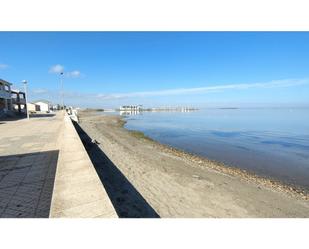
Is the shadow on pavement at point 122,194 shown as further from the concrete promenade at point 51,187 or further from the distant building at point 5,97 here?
the distant building at point 5,97

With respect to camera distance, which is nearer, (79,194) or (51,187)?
(79,194)

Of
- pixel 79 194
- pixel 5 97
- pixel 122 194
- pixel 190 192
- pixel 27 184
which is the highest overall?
pixel 5 97

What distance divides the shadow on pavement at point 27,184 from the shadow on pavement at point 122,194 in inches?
65.0

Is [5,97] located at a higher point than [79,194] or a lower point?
higher

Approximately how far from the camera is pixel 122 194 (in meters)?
5.64

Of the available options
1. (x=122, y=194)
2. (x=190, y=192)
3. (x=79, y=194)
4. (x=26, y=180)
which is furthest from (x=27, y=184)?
(x=190, y=192)

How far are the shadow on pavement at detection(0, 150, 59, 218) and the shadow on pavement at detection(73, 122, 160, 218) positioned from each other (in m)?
1.65

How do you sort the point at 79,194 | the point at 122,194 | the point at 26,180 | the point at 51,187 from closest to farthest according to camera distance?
the point at 79,194 < the point at 51,187 < the point at 26,180 < the point at 122,194

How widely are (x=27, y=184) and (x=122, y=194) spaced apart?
8.29 feet

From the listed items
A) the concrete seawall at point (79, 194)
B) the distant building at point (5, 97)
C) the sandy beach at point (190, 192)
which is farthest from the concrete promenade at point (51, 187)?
the distant building at point (5, 97)

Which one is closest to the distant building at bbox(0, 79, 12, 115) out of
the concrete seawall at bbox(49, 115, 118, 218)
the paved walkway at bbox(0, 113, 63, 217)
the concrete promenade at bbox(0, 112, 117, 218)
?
the paved walkway at bbox(0, 113, 63, 217)

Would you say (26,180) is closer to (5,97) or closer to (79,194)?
(79,194)
